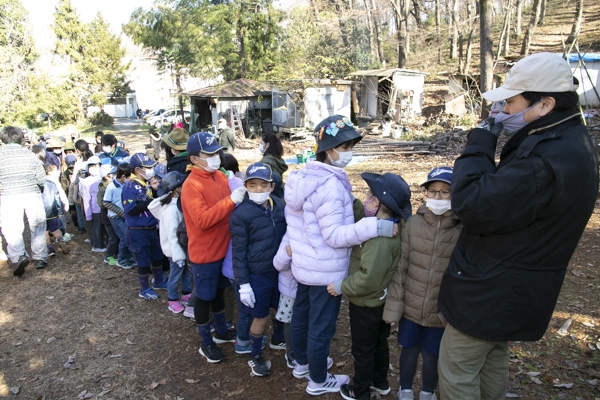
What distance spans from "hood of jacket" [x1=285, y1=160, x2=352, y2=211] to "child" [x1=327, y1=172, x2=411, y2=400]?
0.22 metres

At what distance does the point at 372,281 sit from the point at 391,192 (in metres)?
0.64

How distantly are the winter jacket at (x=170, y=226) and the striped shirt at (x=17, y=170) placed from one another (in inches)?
109

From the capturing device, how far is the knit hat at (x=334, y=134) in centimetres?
301

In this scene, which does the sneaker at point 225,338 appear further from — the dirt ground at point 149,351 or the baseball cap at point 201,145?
the baseball cap at point 201,145

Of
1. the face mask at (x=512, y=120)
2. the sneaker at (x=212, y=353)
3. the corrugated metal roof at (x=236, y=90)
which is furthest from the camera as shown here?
the corrugated metal roof at (x=236, y=90)

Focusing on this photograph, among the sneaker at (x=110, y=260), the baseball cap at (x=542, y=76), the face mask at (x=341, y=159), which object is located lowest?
the sneaker at (x=110, y=260)

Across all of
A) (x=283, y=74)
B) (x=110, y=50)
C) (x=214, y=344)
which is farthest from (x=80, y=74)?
(x=214, y=344)

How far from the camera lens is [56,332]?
4844mm

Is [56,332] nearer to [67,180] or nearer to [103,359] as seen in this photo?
[103,359]

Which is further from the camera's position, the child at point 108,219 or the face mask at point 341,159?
the child at point 108,219

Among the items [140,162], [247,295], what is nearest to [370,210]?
[247,295]

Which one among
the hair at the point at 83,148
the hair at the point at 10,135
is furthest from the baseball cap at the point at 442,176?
the hair at the point at 83,148

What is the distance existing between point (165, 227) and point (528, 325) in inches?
151

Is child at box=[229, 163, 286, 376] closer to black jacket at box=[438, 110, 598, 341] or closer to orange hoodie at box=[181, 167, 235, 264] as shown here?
orange hoodie at box=[181, 167, 235, 264]
